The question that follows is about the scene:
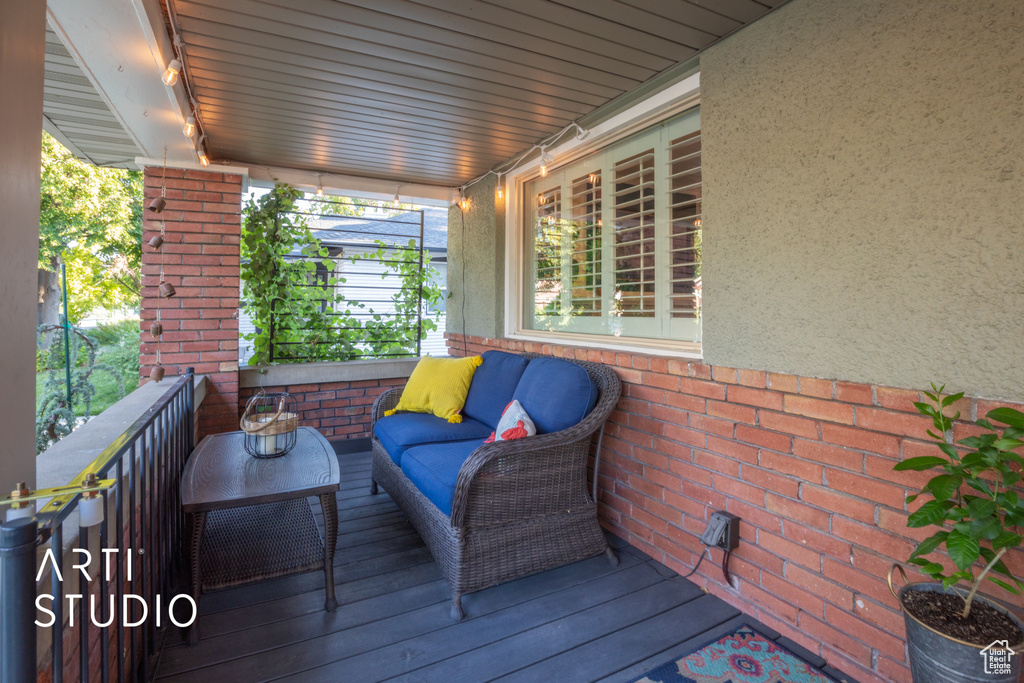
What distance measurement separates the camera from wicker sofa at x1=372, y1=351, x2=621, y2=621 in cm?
200

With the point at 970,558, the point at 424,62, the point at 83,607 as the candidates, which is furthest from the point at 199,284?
the point at 970,558

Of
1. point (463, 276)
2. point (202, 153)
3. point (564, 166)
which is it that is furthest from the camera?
point (463, 276)

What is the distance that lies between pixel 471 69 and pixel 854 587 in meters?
2.57

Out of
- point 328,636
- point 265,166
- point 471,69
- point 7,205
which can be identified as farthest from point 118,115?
point 328,636

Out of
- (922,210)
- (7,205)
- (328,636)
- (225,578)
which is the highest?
(922,210)

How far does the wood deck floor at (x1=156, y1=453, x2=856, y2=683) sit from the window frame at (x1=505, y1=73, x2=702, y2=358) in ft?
3.55

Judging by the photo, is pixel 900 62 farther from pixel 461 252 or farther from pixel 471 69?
pixel 461 252

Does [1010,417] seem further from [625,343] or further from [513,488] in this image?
[625,343]

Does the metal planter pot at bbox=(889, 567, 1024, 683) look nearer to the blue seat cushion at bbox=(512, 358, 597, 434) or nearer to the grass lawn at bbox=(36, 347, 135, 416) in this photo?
the blue seat cushion at bbox=(512, 358, 597, 434)

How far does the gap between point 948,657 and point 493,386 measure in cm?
228

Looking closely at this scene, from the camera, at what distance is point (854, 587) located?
5.29 ft

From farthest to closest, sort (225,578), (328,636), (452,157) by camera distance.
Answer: (452,157), (225,578), (328,636)

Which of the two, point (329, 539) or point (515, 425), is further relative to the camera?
point (515, 425)

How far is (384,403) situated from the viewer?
3.41 metres
